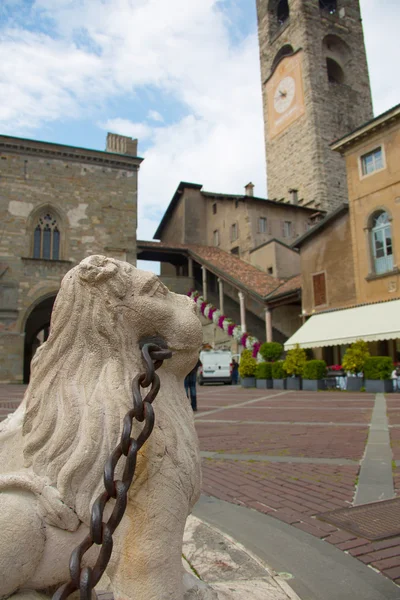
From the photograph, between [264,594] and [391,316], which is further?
[391,316]

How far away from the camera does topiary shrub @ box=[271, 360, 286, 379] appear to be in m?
17.5

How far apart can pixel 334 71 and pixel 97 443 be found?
46009 mm

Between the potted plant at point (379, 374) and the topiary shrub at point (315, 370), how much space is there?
1995 millimetres

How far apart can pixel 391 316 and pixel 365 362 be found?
8.31ft

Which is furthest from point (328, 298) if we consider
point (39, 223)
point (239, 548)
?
point (239, 548)

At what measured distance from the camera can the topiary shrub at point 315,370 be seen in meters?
16.2

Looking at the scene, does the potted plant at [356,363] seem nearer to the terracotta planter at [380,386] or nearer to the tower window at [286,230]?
the terracotta planter at [380,386]

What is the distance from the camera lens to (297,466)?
4539 mm

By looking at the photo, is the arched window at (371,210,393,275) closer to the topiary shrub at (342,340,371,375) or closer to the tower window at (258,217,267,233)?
the topiary shrub at (342,340,371,375)

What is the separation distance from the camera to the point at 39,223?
24.2 m

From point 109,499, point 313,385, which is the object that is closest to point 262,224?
point 313,385

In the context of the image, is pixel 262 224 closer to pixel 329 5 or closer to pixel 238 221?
pixel 238 221

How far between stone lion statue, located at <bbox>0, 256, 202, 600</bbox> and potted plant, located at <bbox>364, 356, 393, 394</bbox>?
549 inches

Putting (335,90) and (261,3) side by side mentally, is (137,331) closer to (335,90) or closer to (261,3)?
(335,90)
